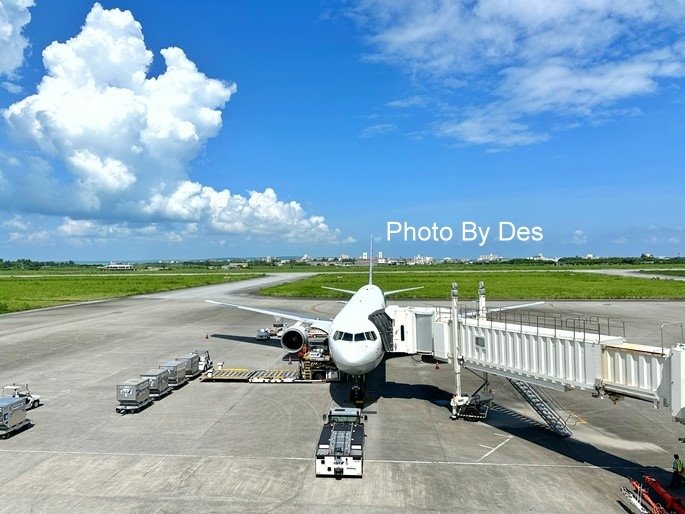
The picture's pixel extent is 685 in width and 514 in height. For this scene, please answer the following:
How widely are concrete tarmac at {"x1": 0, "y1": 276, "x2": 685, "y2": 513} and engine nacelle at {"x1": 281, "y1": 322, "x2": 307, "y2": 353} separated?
9.72 feet

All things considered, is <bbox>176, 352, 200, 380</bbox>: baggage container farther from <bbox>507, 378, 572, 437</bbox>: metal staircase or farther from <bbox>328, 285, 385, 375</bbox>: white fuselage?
<bbox>507, 378, 572, 437</bbox>: metal staircase

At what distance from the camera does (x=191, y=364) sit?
31.2 meters

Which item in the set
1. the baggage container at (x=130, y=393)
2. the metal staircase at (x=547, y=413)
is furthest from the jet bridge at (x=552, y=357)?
the baggage container at (x=130, y=393)

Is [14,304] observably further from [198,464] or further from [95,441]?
[198,464]

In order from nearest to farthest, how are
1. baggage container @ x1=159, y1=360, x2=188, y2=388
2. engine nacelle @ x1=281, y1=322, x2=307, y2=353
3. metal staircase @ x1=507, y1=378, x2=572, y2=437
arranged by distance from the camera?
metal staircase @ x1=507, y1=378, x2=572, y2=437, baggage container @ x1=159, y1=360, x2=188, y2=388, engine nacelle @ x1=281, y1=322, x2=307, y2=353

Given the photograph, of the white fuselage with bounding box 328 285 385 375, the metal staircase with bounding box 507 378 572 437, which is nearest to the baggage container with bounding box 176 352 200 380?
the white fuselage with bounding box 328 285 385 375

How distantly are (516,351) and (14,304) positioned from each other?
84.7m

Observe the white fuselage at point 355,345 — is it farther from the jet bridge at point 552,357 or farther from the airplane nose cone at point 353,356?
the jet bridge at point 552,357

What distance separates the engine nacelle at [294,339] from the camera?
103 ft

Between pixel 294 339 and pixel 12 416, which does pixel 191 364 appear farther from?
pixel 12 416

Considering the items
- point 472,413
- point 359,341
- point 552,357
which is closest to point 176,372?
point 359,341

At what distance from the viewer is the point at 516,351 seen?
2022 cm

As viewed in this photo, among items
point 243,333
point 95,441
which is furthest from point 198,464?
point 243,333

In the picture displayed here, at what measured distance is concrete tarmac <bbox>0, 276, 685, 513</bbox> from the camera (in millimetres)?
15156
